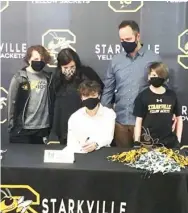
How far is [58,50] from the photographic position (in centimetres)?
329

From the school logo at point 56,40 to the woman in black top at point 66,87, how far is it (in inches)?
11.6

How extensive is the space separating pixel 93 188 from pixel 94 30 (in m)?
1.47

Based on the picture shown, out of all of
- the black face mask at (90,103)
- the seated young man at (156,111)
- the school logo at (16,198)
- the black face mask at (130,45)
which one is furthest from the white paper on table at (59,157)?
the black face mask at (130,45)

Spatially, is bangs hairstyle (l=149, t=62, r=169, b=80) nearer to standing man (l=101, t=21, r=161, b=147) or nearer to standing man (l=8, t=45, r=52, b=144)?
standing man (l=101, t=21, r=161, b=147)

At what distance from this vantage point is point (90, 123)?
8.41 ft

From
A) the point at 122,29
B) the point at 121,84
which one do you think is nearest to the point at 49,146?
the point at 121,84

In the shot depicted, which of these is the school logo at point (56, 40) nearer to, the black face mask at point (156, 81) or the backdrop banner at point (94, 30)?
the backdrop banner at point (94, 30)

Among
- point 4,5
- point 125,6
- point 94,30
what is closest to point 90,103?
point 94,30

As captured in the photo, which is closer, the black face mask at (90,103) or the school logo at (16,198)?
the school logo at (16,198)

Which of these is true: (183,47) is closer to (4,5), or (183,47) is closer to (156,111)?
(156,111)

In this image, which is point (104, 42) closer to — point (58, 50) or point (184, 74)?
point (58, 50)

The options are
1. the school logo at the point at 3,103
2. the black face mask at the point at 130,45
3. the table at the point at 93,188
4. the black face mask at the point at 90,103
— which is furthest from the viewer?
the school logo at the point at 3,103

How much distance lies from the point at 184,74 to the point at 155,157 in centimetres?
123

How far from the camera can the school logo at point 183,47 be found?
319 cm
